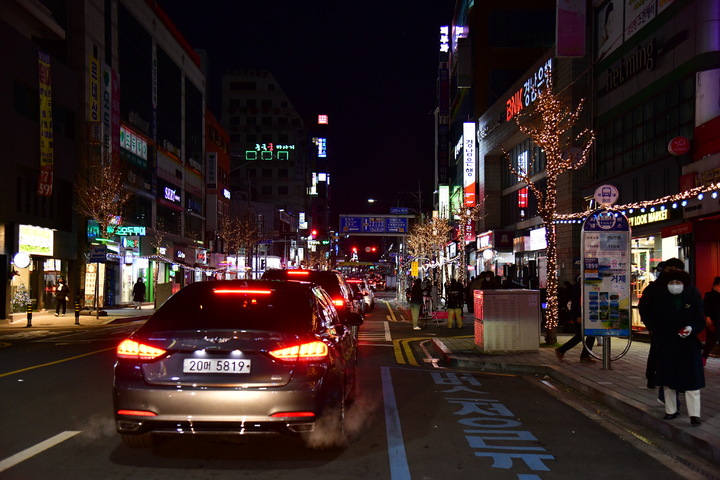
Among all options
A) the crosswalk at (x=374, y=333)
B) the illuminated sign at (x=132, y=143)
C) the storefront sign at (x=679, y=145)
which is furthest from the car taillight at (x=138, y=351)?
the illuminated sign at (x=132, y=143)

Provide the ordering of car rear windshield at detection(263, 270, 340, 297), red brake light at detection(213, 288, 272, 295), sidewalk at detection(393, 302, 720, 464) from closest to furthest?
red brake light at detection(213, 288, 272, 295)
sidewalk at detection(393, 302, 720, 464)
car rear windshield at detection(263, 270, 340, 297)

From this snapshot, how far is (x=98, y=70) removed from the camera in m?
37.7

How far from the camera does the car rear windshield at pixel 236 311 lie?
5934 mm

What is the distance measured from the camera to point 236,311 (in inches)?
247

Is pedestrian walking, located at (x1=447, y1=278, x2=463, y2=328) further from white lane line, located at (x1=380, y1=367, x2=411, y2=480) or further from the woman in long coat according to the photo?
the woman in long coat

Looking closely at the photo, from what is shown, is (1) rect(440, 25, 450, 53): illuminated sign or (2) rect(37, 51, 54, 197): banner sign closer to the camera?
(2) rect(37, 51, 54, 197): banner sign

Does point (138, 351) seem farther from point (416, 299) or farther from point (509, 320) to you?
point (416, 299)

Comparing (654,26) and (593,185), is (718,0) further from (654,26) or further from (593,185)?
(593,185)

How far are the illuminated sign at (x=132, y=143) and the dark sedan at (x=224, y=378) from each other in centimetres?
3816

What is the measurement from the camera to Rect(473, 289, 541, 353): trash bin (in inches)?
578

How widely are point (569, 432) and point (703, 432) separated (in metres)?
1.31

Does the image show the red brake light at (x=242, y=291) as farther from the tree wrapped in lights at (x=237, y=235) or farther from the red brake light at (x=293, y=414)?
the tree wrapped in lights at (x=237, y=235)

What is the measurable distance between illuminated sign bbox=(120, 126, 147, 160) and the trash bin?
3224 cm

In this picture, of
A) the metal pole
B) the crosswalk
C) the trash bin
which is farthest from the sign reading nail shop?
the metal pole
